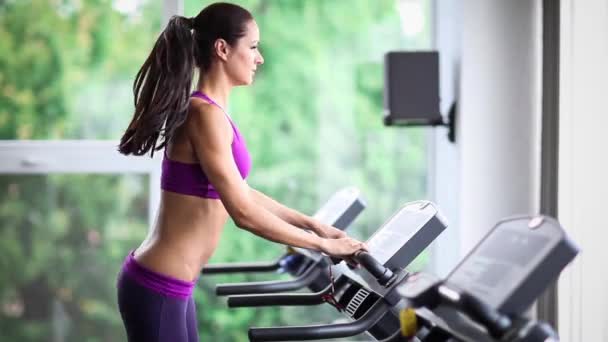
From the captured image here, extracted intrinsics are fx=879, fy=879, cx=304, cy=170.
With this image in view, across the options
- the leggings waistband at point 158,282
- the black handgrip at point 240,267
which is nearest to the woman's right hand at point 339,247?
the leggings waistband at point 158,282

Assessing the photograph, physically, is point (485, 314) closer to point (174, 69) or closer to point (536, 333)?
point (536, 333)

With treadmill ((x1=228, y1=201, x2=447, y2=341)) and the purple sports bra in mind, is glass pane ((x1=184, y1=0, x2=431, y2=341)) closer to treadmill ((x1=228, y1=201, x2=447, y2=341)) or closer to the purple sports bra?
treadmill ((x1=228, y1=201, x2=447, y2=341))

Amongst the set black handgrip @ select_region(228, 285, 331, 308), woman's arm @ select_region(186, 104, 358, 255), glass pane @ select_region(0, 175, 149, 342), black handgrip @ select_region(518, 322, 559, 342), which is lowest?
glass pane @ select_region(0, 175, 149, 342)

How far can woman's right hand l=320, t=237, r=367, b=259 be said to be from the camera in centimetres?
214

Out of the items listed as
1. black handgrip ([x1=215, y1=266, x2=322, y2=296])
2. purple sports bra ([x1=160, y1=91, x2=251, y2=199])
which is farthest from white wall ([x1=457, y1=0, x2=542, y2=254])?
purple sports bra ([x1=160, y1=91, x2=251, y2=199])

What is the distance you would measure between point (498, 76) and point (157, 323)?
2168 millimetres

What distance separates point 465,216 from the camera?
152 inches

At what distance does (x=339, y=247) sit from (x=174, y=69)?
0.62 meters

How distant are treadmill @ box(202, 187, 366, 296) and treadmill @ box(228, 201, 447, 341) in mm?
482

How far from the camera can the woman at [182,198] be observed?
7.11 ft

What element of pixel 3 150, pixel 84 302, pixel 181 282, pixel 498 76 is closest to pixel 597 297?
pixel 498 76

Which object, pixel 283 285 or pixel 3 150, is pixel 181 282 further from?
pixel 3 150

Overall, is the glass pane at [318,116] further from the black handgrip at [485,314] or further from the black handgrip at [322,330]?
the black handgrip at [485,314]

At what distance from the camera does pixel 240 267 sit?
3.26 m
